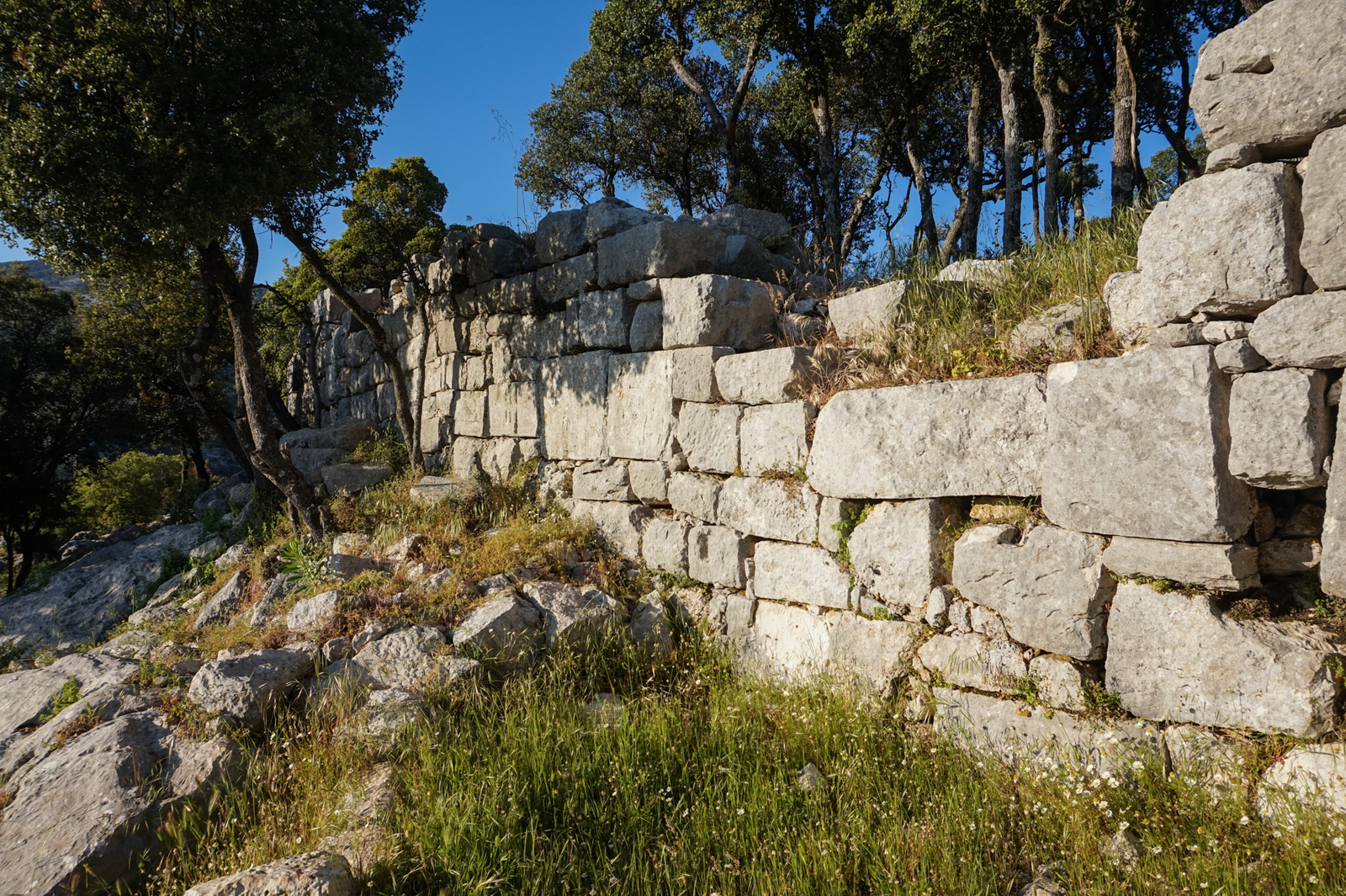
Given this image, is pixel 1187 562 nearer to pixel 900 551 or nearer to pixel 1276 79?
pixel 900 551

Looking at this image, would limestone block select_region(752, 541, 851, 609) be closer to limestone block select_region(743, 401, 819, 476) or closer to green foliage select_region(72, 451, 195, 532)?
limestone block select_region(743, 401, 819, 476)

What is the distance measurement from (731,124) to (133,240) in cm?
1051

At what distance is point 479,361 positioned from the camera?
8.23 meters

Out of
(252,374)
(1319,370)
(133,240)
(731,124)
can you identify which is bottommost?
(1319,370)

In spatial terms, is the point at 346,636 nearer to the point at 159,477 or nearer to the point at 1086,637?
the point at 1086,637

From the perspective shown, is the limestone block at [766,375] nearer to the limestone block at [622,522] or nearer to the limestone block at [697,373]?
the limestone block at [697,373]

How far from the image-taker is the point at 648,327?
596 cm

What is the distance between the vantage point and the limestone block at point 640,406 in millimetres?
5797

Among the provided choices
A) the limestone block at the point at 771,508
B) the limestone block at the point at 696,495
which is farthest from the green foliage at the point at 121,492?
the limestone block at the point at 771,508

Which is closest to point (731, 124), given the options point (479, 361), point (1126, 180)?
point (1126, 180)

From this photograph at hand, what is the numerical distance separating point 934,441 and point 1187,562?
1.32 m

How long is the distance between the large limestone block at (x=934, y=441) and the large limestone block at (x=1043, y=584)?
297mm

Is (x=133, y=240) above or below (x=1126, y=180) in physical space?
below

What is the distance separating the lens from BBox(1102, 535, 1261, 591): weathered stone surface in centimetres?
296
